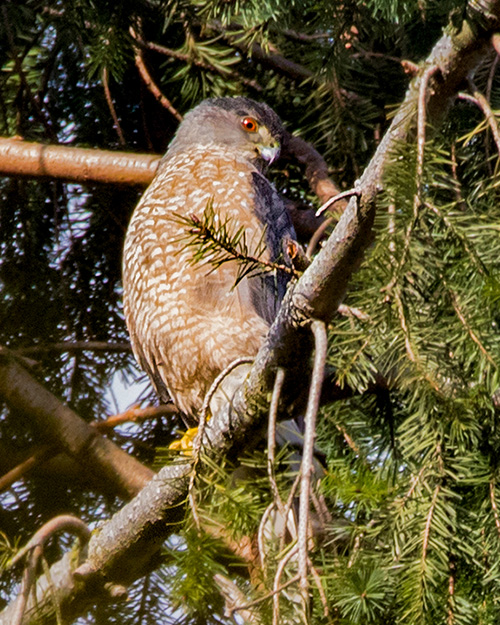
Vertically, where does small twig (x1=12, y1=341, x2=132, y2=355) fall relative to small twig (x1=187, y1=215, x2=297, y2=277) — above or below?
below

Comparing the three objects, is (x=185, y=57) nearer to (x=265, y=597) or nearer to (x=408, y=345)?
(x=408, y=345)

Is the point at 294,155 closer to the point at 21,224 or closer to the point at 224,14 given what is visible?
the point at 224,14

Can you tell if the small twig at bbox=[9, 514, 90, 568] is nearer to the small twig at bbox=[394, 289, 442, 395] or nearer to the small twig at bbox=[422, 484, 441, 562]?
the small twig at bbox=[422, 484, 441, 562]

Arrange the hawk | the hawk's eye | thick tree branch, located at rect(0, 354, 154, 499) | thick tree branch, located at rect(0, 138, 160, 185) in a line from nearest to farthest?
the hawk < thick tree branch, located at rect(0, 354, 154, 499) < thick tree branch, located at rect(0, 138, 160, 185) < the hawk's eye

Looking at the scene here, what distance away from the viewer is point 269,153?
3.46 metres

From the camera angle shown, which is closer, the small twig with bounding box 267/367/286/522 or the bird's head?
the small twig with bounding box 267/367/286/522

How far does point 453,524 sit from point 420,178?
77 cm

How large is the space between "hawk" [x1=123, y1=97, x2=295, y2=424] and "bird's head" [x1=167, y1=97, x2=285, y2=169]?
0.04ft

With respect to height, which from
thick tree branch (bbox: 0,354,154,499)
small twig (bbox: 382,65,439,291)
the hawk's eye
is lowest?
thick tree branch (bbox: 0,354,154,499)

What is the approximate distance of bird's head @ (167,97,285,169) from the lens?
346cm

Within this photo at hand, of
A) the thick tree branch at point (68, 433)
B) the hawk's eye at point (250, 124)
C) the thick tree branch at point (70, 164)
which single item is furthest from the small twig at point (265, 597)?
the hawk's eye at point (250, 124)

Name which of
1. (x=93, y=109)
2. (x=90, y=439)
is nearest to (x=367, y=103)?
(x=93, y=109)

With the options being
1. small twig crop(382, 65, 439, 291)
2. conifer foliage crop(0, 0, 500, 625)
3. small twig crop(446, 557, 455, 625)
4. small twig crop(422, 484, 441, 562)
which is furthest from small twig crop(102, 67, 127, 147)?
small twig crop(446, 557, 455, 625)

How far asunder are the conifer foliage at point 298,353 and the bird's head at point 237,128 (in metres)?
0.19
